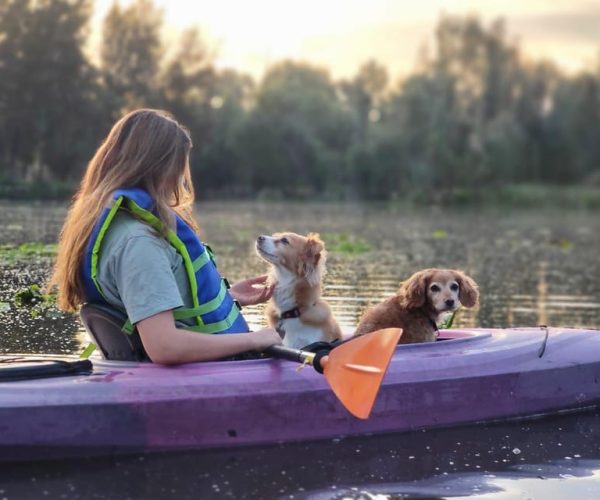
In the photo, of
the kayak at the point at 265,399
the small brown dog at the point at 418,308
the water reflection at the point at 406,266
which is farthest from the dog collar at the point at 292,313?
the water reflection at the point at 406,266

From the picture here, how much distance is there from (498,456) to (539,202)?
43062 millimetres

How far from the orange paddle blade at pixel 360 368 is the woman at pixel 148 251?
1.21 feet

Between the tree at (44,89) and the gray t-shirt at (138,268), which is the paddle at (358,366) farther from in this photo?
the tree at (44,89)

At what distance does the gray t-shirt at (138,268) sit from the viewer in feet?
12.4

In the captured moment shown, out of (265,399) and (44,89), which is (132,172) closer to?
(265,399)

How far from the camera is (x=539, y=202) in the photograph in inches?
1807

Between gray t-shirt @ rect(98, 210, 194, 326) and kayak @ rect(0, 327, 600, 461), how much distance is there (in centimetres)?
40

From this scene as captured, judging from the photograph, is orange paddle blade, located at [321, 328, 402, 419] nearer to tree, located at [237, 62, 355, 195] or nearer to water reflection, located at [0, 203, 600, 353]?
water reflection, located at [0, 203, 600, 353]

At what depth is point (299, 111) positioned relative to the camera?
168 ft

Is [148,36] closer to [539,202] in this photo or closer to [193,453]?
[539,202]

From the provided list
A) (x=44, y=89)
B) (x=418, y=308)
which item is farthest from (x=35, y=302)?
(x=44, y=89)

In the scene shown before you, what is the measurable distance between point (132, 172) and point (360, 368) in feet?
4.25

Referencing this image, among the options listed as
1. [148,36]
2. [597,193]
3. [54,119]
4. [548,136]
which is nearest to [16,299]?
[54,119]

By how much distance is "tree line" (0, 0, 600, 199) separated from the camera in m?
37.2
